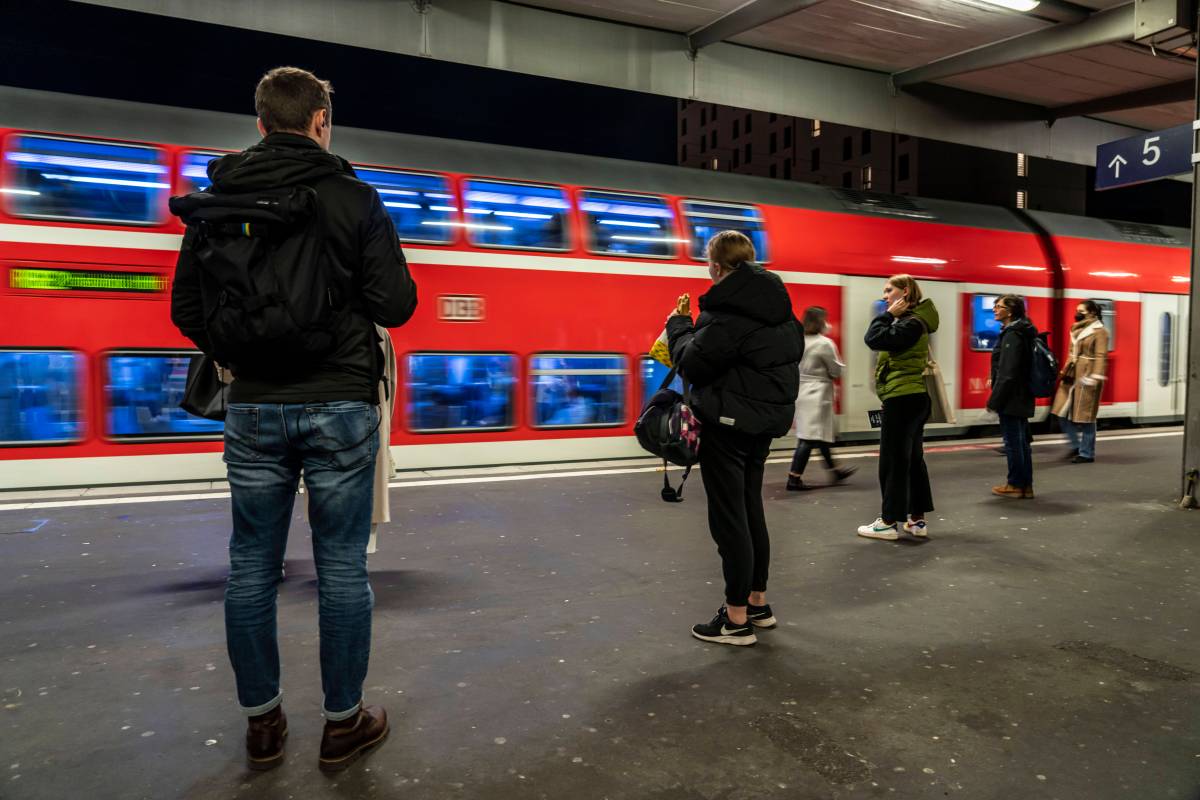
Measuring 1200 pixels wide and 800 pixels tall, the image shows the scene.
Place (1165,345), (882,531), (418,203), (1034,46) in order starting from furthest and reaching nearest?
(1165,345) < (1034,46) < (418,203) < (882,531)

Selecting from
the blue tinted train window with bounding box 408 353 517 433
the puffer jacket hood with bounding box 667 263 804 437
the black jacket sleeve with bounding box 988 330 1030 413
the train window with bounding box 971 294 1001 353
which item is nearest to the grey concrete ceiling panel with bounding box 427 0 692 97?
the blue tinted train window with bounding box 408 353 517 433

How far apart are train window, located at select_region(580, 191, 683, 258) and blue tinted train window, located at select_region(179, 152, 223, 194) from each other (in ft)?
11.5

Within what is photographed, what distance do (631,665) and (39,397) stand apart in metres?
5.73

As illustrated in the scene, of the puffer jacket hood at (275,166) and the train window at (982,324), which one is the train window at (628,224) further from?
the puffer jacket hood at (275,166)

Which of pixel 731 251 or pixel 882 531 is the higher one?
pixel 731 251

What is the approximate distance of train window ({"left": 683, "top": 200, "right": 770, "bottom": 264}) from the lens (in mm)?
9297

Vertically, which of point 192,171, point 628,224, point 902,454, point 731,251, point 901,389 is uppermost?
point 192,171

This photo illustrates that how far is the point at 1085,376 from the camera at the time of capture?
364 inches

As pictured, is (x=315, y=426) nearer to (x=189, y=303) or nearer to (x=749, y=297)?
(x=189, y=303)

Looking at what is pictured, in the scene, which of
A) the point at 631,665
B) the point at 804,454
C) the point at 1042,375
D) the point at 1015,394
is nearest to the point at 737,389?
the point at 631,665

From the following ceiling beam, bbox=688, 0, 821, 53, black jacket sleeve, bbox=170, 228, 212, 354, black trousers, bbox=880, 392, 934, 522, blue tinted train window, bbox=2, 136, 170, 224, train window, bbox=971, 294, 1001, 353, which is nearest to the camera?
black jacket sleeve, bbox=170, 228, 212, 354

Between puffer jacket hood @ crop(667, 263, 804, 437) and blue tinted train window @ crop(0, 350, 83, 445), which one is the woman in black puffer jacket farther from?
blue tinted train window @ crop(0, 350, 83, 445)

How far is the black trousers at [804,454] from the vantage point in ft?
25.4

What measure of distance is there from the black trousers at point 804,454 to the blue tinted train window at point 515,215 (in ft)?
10.1
